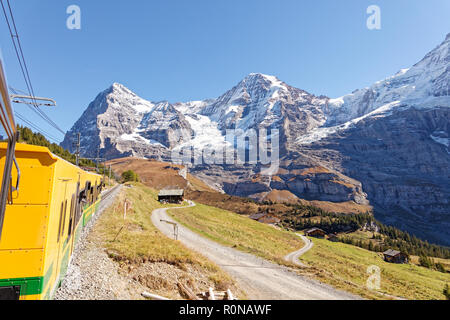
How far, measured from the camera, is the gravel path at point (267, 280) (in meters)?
16.7

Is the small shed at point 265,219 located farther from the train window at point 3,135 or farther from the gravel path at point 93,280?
the train window at point 3,135

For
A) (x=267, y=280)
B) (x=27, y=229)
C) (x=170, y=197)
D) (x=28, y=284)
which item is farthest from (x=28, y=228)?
(x=170, y=197)

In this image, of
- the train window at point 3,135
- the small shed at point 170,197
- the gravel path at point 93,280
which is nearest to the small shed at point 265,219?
the small shed at point 170,197

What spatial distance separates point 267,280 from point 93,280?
13270 millimetres

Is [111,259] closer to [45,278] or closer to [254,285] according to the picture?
[45,278]

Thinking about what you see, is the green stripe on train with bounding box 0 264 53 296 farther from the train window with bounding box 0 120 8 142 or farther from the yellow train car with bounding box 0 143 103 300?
the train window with bounding box 0 120 8 142

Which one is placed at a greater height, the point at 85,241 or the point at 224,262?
the point at 85,241

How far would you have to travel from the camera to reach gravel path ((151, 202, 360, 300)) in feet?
54.6

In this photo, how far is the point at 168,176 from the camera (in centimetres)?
Result: 19050

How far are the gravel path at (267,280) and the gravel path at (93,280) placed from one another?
834 centimetres
